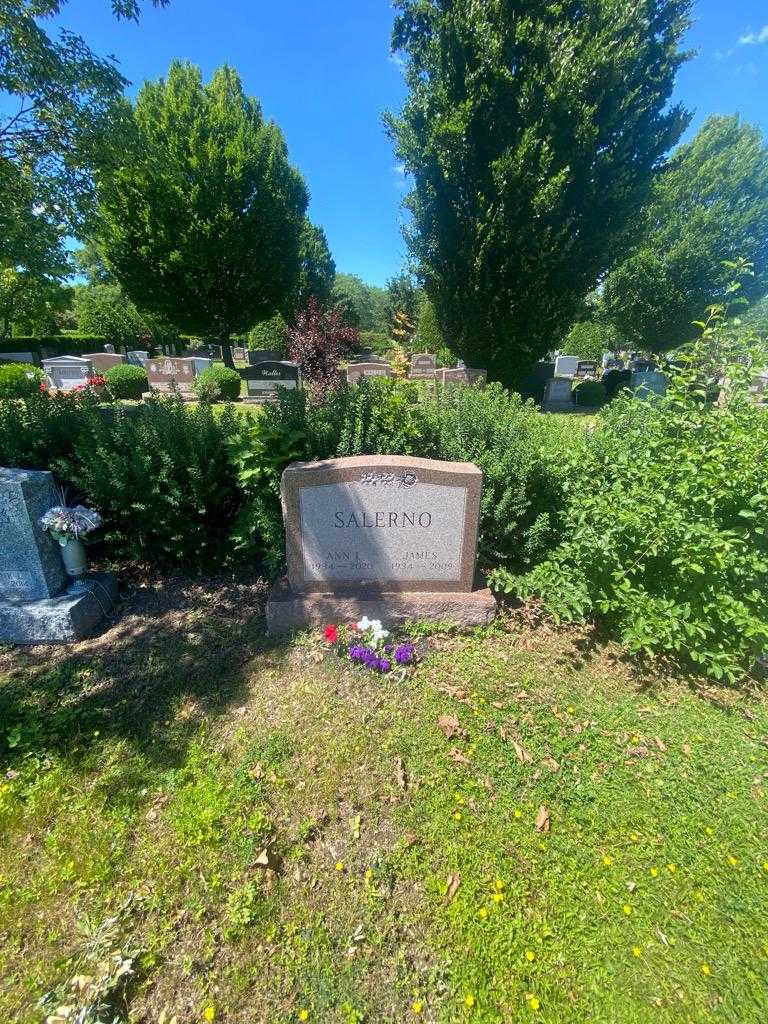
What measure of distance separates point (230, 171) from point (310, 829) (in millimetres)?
20543

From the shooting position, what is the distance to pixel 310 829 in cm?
206

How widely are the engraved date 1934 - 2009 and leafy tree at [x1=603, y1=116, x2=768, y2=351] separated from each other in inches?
739

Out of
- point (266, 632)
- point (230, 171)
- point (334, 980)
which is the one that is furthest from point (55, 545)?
point (230, 171)

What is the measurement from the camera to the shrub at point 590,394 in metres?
17.2

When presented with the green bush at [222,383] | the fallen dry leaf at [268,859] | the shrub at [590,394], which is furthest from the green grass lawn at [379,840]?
the shrub at [590,394]

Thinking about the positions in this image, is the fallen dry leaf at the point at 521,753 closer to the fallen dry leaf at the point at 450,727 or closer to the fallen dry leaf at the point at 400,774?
the fallen dry leaf at the point at 450,727

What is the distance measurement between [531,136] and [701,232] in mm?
13221

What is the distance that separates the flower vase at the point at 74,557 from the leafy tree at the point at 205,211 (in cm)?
1625

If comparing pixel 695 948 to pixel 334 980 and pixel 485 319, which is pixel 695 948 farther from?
pixel 485 319

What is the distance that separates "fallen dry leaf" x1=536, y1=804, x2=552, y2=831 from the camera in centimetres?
209

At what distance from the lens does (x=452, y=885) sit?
1857mm

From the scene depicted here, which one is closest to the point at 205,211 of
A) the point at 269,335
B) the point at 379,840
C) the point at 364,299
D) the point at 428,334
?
the point at 269,335

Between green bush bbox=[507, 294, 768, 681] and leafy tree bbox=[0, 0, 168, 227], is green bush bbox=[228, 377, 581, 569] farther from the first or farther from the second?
leafy tree bbox=[0, 0, 168, 227]

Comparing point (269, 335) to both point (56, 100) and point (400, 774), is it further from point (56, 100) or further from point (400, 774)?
point (400, 774)
